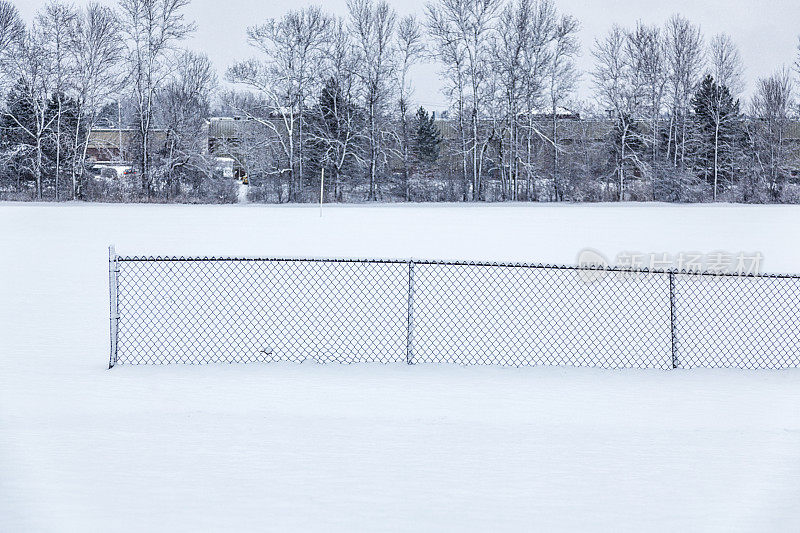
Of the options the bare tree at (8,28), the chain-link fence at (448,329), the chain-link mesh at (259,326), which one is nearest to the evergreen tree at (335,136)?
the bare tree at (8,28)

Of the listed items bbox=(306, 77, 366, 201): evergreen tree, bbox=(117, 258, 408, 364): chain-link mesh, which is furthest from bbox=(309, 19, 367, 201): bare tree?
bbox=(117, 258, 408, 364): chain-link mesh

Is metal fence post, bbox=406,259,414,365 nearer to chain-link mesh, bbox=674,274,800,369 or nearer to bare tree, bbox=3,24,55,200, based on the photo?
chain-link mesh, bbox=674,274,800,369

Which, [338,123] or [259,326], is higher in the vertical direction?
[338,123]

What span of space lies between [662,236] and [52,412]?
19258 millimetres

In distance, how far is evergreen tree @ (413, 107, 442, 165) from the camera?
162ft

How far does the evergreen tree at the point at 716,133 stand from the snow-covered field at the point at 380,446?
46.3m

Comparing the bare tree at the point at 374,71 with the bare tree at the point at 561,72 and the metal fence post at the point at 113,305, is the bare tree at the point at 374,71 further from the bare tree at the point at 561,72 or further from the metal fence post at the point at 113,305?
the metal fence post at the point at 113,305

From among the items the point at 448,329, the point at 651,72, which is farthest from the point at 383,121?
the point at 448,329

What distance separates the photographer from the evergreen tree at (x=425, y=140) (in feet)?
162

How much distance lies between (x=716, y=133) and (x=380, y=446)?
164 feet

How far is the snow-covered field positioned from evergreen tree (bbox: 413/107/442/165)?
40.9m

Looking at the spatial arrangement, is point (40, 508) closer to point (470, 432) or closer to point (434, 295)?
point (470, 432)

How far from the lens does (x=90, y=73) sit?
45688 millimetres

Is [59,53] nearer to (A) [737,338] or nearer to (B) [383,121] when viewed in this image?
(B) [383,121]
